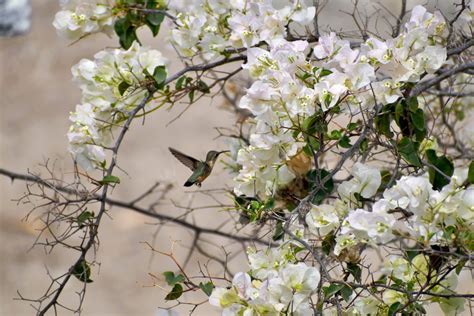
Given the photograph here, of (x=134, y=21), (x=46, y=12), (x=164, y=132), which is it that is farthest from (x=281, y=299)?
(x=46, y=12)

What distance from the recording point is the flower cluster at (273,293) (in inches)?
28.7

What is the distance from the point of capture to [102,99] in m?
0.95

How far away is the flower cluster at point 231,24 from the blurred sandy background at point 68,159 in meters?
0.85

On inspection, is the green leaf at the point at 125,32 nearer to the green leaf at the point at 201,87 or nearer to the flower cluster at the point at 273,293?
the green leaf at the point at 201,87

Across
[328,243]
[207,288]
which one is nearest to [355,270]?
[328,243]

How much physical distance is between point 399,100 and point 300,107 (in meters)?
0.12

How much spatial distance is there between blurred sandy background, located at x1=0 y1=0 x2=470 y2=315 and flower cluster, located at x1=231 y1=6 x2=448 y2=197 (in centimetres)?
98

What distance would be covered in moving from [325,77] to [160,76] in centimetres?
22

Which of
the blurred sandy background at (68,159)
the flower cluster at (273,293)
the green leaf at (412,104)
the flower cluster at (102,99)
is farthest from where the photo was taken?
the blurred sandy background at (68,159)

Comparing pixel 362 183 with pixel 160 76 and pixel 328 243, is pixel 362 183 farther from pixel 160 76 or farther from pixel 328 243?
pixel 160 76

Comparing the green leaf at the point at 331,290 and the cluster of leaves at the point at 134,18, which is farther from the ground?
the cluster of leaves at the point at 134,18

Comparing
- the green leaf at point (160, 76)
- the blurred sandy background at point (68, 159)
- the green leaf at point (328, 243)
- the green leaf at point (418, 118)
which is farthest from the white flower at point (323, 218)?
the blurred sandy background at point (68, 159)

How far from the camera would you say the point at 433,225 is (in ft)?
2.45

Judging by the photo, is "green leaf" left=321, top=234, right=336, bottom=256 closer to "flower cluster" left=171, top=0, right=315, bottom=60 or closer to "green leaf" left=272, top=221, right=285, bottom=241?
"green leaf" left=272, top=221, right=285, bottom=241
